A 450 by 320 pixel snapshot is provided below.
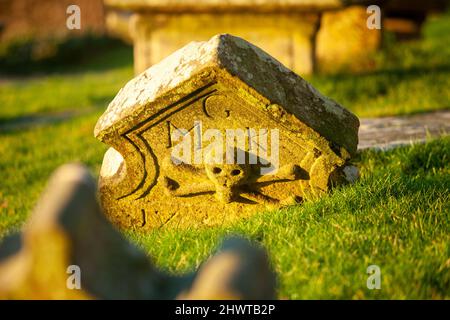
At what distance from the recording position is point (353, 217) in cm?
325

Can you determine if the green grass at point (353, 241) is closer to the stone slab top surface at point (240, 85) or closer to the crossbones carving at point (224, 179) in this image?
the crossbones carving at point (224, 179)

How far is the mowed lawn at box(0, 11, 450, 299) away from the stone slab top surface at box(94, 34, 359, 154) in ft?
1.42

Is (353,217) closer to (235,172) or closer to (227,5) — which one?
(235,172)

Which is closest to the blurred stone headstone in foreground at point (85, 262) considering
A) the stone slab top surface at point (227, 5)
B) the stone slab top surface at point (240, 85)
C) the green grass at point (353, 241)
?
the green grass at point (353, 241)

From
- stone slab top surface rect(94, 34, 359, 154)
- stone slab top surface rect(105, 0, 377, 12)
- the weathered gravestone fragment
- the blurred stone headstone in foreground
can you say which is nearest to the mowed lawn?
the weathered gravestone fragment

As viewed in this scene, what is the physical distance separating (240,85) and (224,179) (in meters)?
0.60

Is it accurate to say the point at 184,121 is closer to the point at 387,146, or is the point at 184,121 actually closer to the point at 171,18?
the point at 387,146

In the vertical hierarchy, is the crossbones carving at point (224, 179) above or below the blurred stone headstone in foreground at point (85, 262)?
above

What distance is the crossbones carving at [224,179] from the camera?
3822 millimetres

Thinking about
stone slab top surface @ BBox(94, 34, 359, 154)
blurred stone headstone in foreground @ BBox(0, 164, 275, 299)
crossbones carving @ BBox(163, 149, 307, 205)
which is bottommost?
blurred stone headstone in foreground @ BBox(0, 164, 275, 299)

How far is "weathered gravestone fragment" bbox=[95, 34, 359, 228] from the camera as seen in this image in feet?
12.1

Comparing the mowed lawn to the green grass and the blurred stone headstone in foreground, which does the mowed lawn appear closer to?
the green grass
